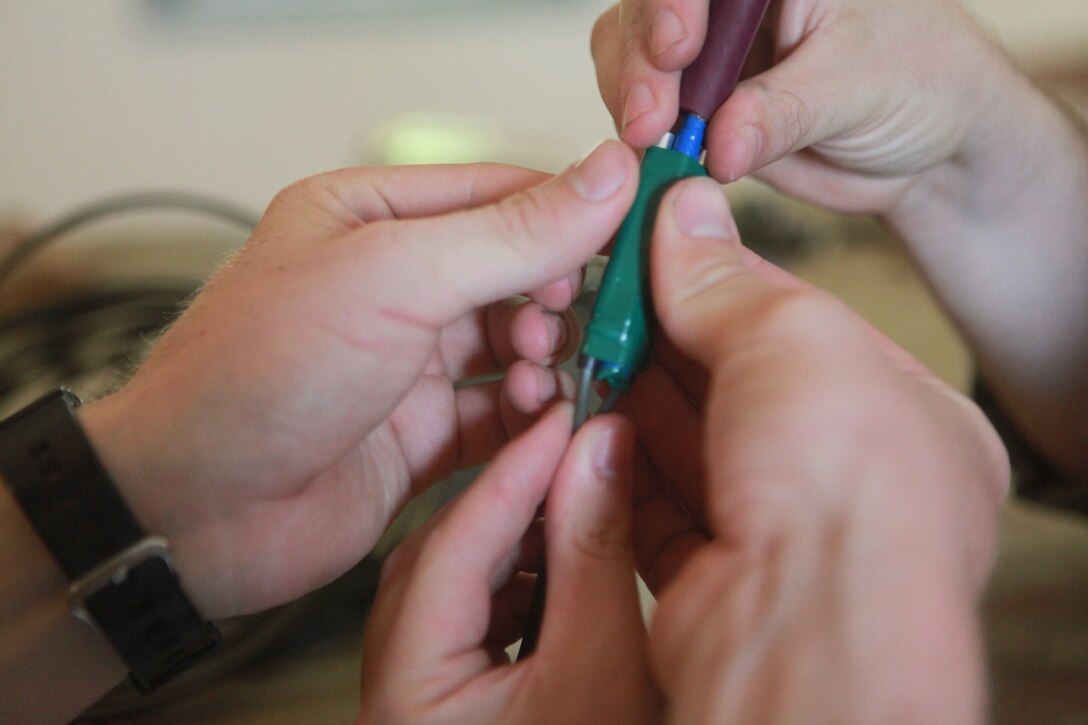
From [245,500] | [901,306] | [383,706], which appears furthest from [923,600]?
[901,306]

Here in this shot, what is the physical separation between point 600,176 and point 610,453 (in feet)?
0.44

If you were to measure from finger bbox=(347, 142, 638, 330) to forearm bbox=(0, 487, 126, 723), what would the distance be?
0.24 meters

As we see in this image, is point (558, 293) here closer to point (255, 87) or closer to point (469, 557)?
point (469, 557)

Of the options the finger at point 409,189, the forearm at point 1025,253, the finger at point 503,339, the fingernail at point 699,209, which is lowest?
the forearm at point 1025,253

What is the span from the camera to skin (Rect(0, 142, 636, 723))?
363 mm

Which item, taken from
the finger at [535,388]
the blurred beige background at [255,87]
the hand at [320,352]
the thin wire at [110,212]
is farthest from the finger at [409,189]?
the blurred beige background at [255,87]

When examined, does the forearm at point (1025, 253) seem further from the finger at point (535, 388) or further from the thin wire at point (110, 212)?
the thin wire at point (110, 212)

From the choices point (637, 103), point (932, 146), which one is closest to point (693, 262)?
point (637, 103)

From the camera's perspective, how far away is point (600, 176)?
36 cm

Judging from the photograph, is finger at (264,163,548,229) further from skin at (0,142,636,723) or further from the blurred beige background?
the blurred beige background

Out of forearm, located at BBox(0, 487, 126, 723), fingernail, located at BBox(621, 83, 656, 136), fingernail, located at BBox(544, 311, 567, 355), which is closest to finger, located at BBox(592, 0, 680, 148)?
fingernail, located at BBox(621, 83, 656, 136)

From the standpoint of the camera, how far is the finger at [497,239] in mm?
358

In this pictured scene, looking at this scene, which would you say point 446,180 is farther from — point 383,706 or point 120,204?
point 120,204

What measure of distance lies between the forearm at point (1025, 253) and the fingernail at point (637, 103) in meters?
0.31
